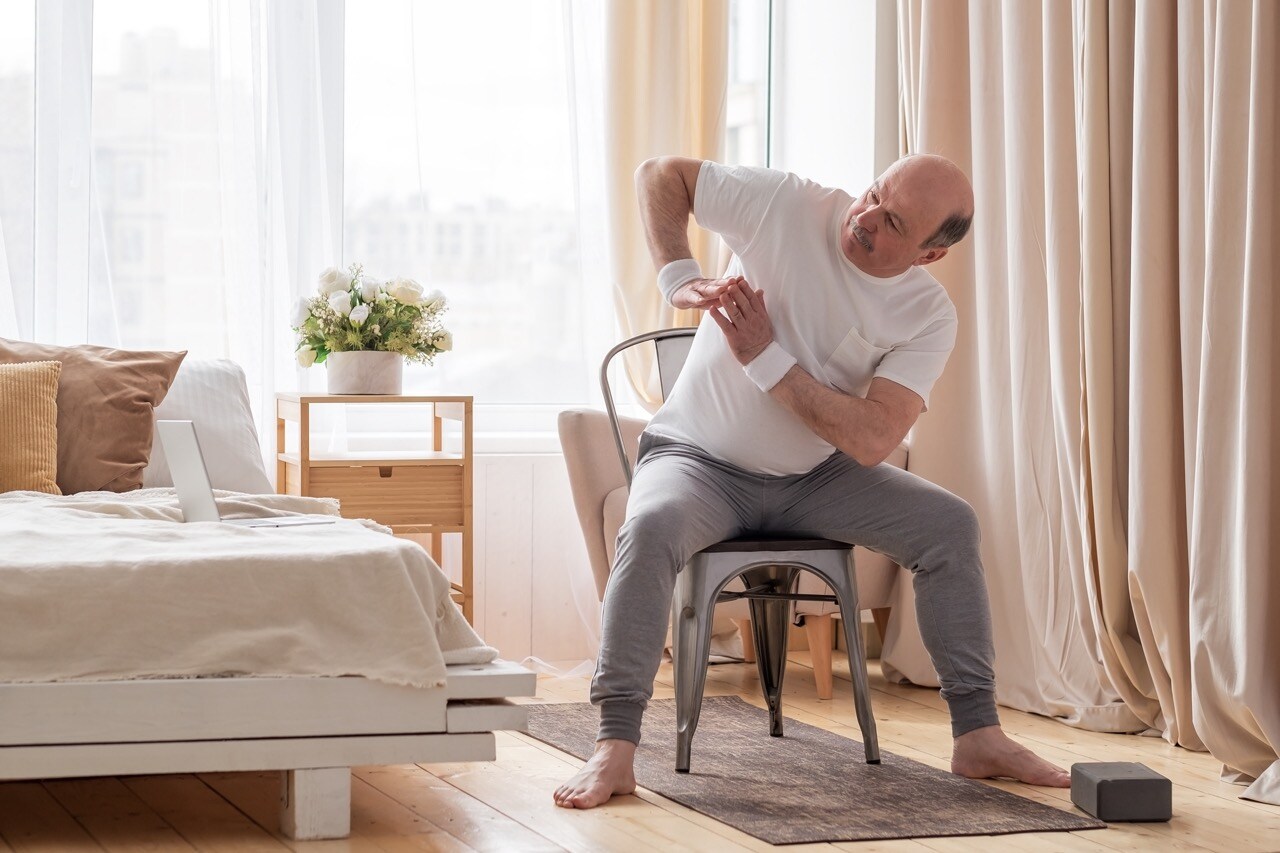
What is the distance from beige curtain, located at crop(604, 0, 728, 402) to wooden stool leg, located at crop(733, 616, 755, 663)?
2.16ft

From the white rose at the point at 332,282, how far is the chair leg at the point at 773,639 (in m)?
1.27

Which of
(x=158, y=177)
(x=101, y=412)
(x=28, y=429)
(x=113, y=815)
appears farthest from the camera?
(x=158, y=177)

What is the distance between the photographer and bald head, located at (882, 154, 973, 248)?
2.48 meters

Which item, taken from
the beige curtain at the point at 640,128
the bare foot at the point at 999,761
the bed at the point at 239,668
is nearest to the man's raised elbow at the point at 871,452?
the bare foot at the point at 999,761

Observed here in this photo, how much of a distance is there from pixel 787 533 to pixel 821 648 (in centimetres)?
86

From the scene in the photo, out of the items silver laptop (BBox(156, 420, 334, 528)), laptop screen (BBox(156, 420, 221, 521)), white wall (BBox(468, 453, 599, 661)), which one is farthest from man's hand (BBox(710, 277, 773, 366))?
white wall (BBox(468, 453, 599, 661))

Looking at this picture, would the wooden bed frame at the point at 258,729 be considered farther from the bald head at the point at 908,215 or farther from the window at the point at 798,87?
the window at the point at 798,87

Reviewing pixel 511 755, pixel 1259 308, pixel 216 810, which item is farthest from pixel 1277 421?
pixel 216 810

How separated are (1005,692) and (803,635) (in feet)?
2.89

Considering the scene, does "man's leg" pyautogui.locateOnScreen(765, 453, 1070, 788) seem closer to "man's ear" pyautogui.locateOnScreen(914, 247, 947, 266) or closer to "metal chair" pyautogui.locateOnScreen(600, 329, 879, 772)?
"metal chair" pyautogui.locateOnScreen(600, 329, 879, 772)

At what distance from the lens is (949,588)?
2.50 meters

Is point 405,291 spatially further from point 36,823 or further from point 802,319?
point 36,823

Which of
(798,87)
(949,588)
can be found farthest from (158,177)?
(949,588)

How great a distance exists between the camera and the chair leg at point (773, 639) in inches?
111
